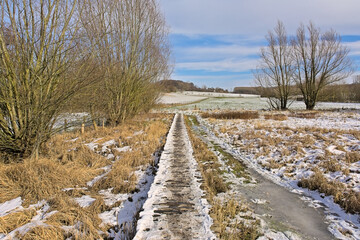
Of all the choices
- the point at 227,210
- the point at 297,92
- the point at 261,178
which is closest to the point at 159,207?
the point at 227,210

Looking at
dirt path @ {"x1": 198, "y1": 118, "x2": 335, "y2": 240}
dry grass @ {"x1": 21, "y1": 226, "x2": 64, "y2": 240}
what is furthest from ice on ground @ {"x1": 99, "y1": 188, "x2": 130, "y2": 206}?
dirt path @ {"x1": 198, "y1": 118, "x2": 335, "y2": 240}

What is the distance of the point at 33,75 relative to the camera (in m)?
4.31

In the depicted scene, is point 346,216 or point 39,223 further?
point 346,216

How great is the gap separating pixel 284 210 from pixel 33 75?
640 centimetres

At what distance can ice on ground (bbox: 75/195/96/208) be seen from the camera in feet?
11.0

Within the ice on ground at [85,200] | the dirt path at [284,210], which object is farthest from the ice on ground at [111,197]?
the dirt path at [284,210]

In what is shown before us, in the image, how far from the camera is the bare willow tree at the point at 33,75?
165 inches

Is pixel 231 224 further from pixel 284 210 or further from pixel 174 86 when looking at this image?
pixel 174 86

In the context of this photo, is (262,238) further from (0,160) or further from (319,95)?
(319,95)

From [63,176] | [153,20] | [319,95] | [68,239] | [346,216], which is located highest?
[153,20]

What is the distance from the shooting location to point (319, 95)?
24.3 m

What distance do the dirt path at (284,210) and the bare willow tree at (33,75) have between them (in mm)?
5268

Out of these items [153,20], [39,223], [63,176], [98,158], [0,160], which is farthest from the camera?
[153,20]

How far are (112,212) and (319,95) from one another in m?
29.9
